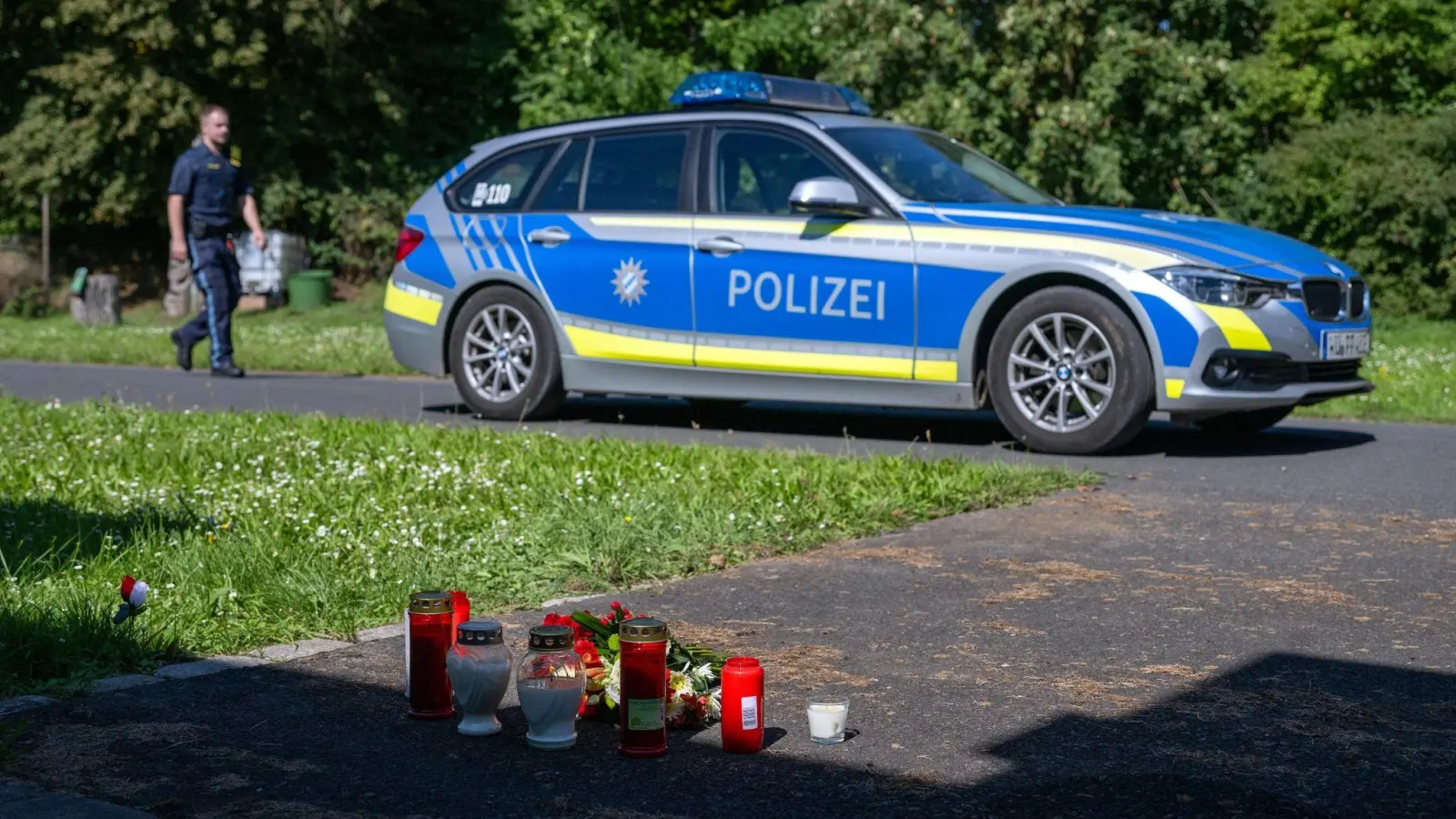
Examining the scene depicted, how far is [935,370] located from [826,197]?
3.32ft

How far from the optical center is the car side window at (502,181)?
11.0 metres

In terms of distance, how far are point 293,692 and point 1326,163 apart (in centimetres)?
2072

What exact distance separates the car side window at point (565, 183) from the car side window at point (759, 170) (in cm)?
97

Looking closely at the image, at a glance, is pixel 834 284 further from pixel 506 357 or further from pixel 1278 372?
pixel 506 357

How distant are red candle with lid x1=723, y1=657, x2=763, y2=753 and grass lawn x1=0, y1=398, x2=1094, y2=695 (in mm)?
1469

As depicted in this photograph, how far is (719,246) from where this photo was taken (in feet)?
32.4

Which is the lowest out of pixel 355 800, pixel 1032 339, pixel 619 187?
pixel 355 800

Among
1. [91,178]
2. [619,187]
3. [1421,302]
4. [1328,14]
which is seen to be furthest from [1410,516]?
[91,178]

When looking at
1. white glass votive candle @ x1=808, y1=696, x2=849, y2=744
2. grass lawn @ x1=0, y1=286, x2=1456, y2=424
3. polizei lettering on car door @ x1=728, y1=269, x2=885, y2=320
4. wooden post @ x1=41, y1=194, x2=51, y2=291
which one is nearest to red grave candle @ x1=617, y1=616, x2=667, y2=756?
white glass votive candle @ x1=808, y1=696, x2=849, y2=744

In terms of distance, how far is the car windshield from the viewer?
962cm

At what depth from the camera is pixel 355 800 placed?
3.46m

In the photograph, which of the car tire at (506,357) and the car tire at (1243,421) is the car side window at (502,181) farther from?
the car tire at (1243,421)

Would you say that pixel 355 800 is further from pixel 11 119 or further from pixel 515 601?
pixel 11 119

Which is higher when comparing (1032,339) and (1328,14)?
(1328,14)
